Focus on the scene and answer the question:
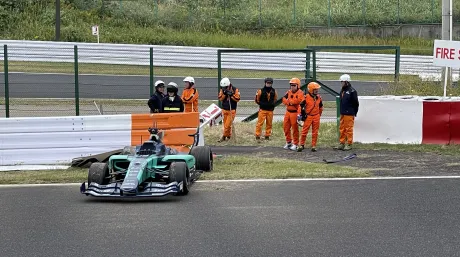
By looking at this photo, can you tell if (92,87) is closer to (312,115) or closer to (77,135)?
(77,135)

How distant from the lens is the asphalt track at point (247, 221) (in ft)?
28.4

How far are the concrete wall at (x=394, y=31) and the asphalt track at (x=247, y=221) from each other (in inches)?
1213

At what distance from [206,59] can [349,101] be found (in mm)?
11739

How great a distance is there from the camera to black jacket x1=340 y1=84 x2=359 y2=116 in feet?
56.5

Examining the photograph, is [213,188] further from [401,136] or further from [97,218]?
Result: [401,136]

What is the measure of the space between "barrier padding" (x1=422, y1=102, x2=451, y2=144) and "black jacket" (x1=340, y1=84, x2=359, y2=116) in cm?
149

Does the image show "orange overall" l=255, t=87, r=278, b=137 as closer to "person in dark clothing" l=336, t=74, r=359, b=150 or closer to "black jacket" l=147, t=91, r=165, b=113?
"person in dark clothing" l=336, t=74, r=359, b=150

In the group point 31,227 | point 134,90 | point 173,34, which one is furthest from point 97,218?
point 173,34

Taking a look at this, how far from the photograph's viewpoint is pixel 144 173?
38.3 feet

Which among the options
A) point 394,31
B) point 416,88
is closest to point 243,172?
point 416,88

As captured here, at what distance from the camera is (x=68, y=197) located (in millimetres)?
12031

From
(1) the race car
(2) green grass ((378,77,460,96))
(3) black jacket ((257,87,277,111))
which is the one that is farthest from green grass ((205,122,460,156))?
(1) the race car

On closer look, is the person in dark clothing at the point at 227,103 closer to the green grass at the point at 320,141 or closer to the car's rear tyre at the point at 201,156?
the green grass at the point at 320,141

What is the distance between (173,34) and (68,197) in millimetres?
28302
